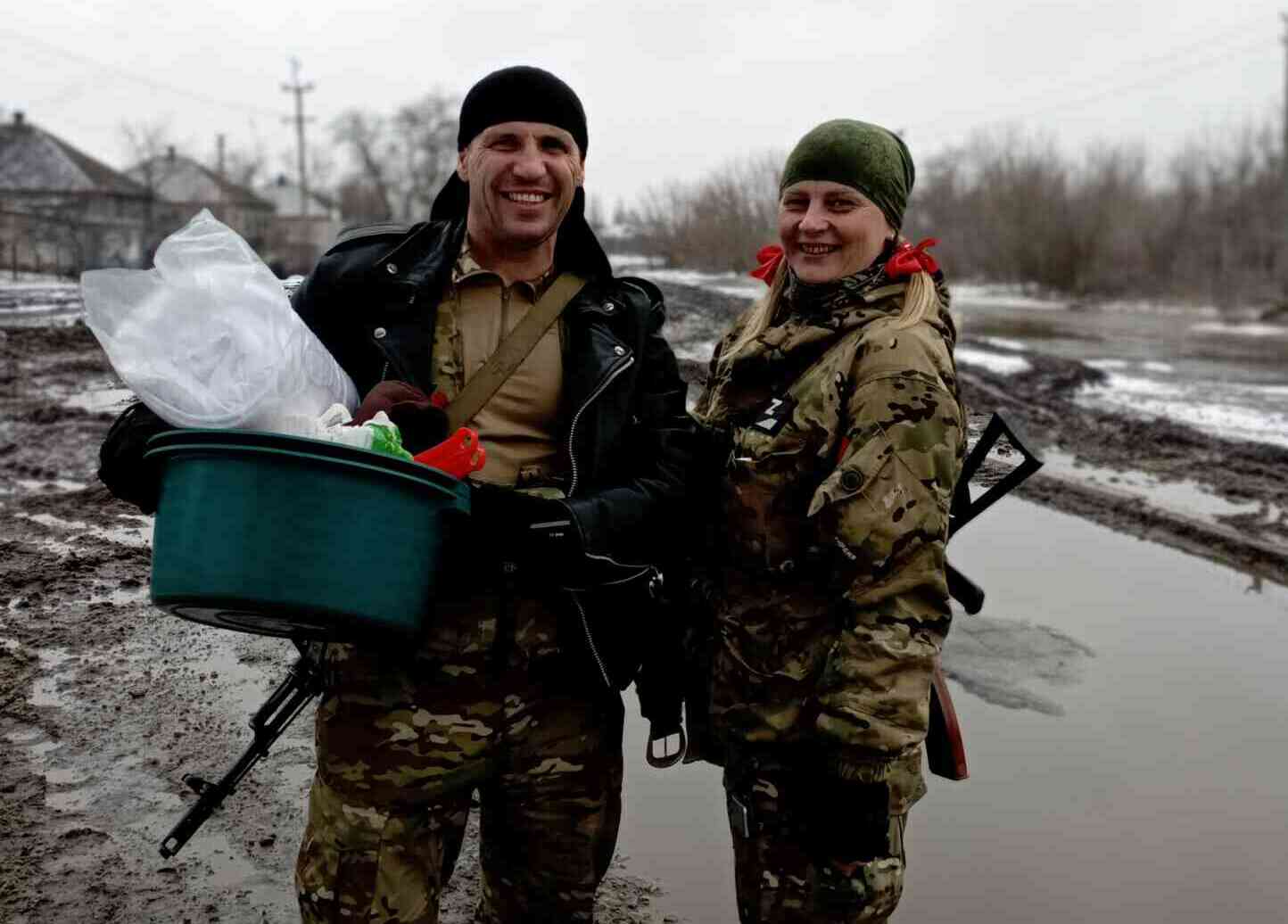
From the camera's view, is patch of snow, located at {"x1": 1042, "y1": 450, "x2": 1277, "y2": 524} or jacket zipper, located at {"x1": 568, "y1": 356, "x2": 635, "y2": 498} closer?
jacket zipper, located at {"x1": 568, "y1": 356, "x2": 635, "y2": 498}

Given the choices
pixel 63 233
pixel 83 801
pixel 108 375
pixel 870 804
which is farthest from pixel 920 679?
pixel 63 233

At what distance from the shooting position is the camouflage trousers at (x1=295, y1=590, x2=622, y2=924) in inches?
88.0

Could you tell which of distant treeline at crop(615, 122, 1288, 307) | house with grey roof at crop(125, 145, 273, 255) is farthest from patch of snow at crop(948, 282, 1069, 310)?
house with grey roof at crop(125, 145, 273, 255)

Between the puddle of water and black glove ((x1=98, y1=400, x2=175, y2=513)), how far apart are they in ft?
6.27

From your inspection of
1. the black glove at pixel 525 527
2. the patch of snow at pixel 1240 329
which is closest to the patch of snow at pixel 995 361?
the patch of snow at pixel 1240 329

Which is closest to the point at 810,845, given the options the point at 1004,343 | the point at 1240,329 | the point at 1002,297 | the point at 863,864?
the point at 863,864

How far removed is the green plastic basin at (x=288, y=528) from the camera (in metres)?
1.88

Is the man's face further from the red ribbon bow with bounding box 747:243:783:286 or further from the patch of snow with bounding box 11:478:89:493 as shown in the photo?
the patch of snow with bounding box 11:478:89:493

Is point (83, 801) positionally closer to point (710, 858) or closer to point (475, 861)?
point (475, 861)

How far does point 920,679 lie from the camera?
2.14 m

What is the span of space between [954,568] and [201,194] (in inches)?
2944

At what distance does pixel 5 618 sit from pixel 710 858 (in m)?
3.29

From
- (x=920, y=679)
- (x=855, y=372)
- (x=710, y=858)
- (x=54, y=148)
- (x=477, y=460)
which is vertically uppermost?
(x=54, y=148)

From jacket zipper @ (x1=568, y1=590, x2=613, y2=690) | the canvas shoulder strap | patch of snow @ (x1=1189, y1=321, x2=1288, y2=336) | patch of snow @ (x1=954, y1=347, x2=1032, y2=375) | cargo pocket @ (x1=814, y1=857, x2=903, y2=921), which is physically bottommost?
patch of snow @ (x1=1189, y1=321, x2=1288, y2=336)
